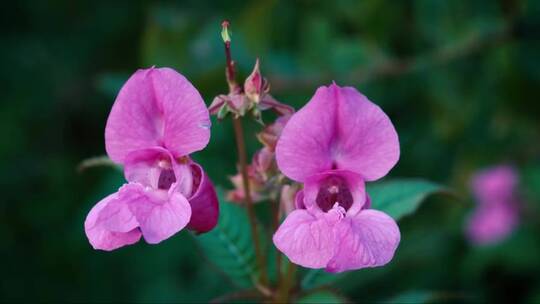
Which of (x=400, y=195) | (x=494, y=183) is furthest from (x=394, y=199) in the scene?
(x=494, y=183)

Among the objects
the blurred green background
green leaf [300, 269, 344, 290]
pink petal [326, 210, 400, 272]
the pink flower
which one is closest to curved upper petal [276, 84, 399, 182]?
the pink flower

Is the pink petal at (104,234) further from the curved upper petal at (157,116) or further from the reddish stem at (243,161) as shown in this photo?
the reddish stem at (243,161)

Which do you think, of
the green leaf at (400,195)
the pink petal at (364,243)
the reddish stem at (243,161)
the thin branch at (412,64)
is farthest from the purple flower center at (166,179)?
the thin branch at (412,64)

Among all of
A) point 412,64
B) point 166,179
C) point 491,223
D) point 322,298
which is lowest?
point 491,223

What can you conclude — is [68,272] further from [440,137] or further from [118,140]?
[118,140]

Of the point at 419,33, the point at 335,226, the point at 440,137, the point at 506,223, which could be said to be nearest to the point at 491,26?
the point at 419,33

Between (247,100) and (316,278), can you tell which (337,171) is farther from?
(316,278)
